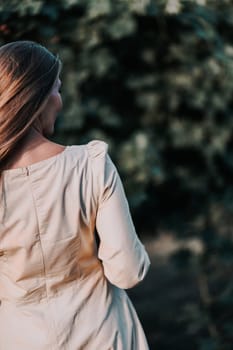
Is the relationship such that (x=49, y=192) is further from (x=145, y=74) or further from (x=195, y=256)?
(x=195, y=256)

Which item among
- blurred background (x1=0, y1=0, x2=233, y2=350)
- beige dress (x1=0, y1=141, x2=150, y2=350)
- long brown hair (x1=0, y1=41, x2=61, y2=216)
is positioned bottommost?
blurred background (x1=0, y1=0, x2=233, y2=350)

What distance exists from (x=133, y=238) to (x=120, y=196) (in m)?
0.11

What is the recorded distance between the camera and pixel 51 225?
189 centimetres

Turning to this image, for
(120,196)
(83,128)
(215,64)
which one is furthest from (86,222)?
(215,64)

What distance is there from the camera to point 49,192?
1.88 metres

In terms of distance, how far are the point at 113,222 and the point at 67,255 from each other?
0.49 ft

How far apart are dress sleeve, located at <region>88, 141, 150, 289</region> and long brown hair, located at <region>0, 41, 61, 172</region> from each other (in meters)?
0.17

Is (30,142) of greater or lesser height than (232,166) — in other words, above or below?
above

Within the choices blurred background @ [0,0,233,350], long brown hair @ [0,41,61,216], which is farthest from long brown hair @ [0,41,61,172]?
blurred background @ [0,0,233,350]

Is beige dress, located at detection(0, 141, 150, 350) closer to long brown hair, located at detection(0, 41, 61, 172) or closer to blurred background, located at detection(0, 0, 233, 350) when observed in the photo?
long brown hair, located at detection(0, 41, 61, 172)

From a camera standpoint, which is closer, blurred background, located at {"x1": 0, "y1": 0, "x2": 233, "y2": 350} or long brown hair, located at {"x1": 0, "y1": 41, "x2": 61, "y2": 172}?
long brown hair, located at {"x1": 0, "y1": 41, "x2": 61, "y2": 172}

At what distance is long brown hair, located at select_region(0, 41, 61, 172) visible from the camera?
1812 mm

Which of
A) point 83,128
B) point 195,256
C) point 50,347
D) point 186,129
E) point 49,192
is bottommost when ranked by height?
point 195,256

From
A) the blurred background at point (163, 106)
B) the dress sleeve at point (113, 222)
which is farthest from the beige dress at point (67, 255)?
the blurred background at point (163, 106)
